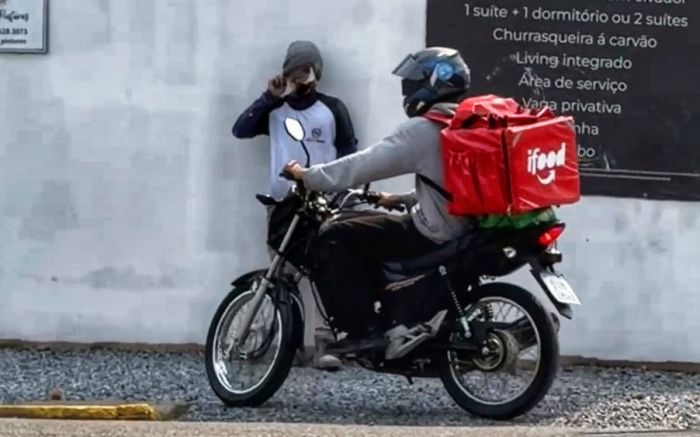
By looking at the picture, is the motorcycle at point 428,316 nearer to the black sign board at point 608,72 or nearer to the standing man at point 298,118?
the standing man at point 298,118

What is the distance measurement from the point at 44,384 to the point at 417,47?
9.97 feet

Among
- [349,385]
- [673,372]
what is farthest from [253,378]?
[673,372]

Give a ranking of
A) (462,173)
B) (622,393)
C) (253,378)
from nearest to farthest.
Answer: (462,173), (253,378), (622,393)

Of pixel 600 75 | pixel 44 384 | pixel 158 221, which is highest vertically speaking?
pixel 600 75

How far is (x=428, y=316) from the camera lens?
25.1ft

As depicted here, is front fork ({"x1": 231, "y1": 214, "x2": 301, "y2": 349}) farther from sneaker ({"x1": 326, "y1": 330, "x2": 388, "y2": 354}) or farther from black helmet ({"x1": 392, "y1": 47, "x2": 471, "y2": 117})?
black helmet ({"x1": 392, "y1": 47, "x2": 471, "y2": 117})

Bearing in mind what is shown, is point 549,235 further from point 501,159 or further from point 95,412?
point 95,412

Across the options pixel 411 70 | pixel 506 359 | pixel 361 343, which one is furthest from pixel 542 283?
pixel 411 70

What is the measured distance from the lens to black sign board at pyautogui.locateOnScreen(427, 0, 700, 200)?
376 inches

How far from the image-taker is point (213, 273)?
9883 mm

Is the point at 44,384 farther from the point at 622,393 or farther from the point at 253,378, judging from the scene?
the point at 622,393

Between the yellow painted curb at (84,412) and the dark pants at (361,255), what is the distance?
1.08m

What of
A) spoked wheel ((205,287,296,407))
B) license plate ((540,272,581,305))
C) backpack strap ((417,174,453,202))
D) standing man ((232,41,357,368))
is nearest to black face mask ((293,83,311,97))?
standing man ((232,41,357,368))

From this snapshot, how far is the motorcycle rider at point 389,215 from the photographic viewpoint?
7625 millimetres
